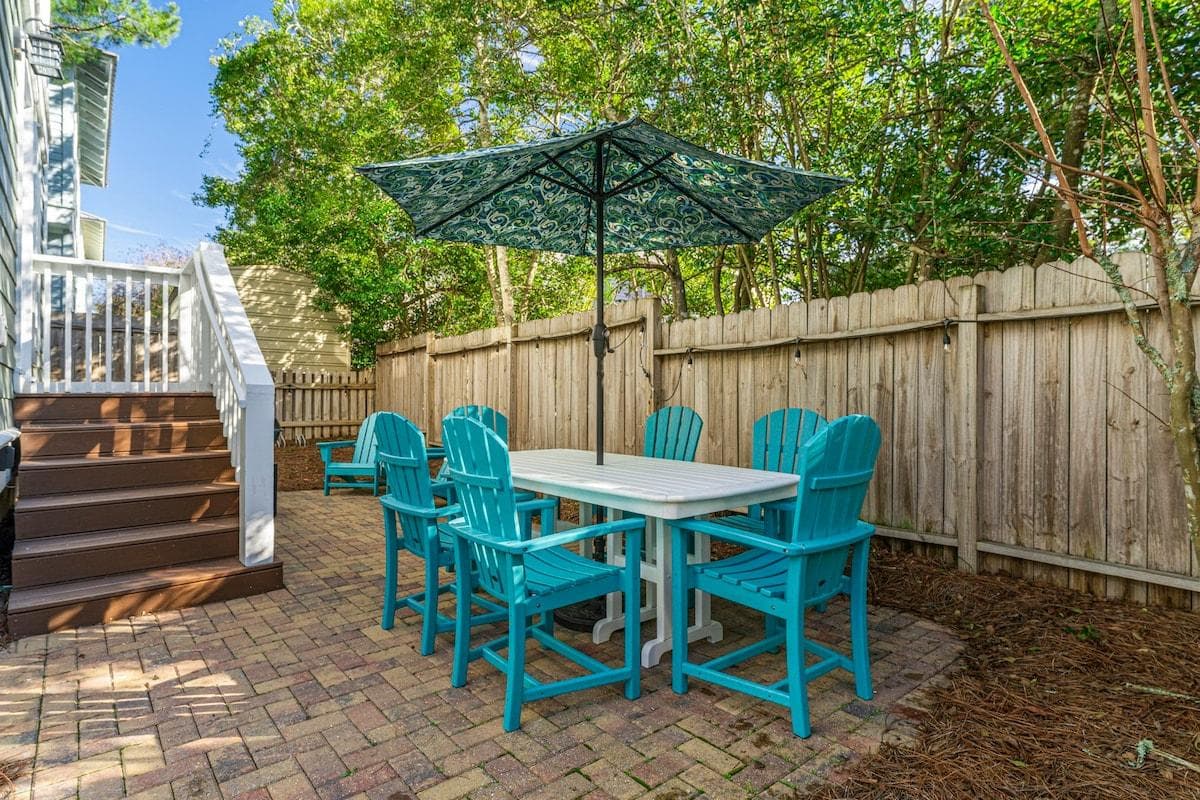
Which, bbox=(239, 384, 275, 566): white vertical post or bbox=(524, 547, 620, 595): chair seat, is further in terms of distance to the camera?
bbox=(239, 384, 275, 566): white vertical post

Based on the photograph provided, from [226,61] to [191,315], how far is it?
29.0ft

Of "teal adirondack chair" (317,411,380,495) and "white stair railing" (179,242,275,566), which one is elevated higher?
"white stair railing" (179,242,275,566)

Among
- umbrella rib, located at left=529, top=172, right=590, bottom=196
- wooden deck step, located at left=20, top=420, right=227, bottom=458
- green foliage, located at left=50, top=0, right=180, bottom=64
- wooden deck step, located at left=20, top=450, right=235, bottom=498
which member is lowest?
wooden deck step, located at left=20, top=450, right=235, bottom=498

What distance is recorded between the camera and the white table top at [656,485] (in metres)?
2.32

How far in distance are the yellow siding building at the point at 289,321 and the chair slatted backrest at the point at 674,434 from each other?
804cm

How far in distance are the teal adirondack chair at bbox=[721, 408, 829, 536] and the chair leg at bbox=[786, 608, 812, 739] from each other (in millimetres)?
943

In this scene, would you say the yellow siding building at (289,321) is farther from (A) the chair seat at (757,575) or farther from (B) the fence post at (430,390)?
(A) the chair seat at (757,575)

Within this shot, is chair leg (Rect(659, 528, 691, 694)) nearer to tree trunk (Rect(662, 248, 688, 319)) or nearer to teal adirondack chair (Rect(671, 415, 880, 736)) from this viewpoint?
teal adirondack chair (Rect(671, 415, 880, 736))

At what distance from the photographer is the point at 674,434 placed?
3.89 meters

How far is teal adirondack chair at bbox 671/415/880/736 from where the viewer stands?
203 centimetres

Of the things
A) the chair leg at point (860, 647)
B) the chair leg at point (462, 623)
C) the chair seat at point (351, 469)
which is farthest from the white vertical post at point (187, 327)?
the chair leg at point (860, 647)

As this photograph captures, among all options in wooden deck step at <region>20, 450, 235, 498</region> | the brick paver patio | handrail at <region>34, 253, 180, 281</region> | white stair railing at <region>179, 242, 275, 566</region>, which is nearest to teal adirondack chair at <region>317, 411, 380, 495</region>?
white stair railing at <region>179, 242, 275, 566</region>

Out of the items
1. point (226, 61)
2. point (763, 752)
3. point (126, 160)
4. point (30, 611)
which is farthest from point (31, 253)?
point (126, 160)

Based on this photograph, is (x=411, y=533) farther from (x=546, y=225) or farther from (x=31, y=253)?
(x=31, y=253)
